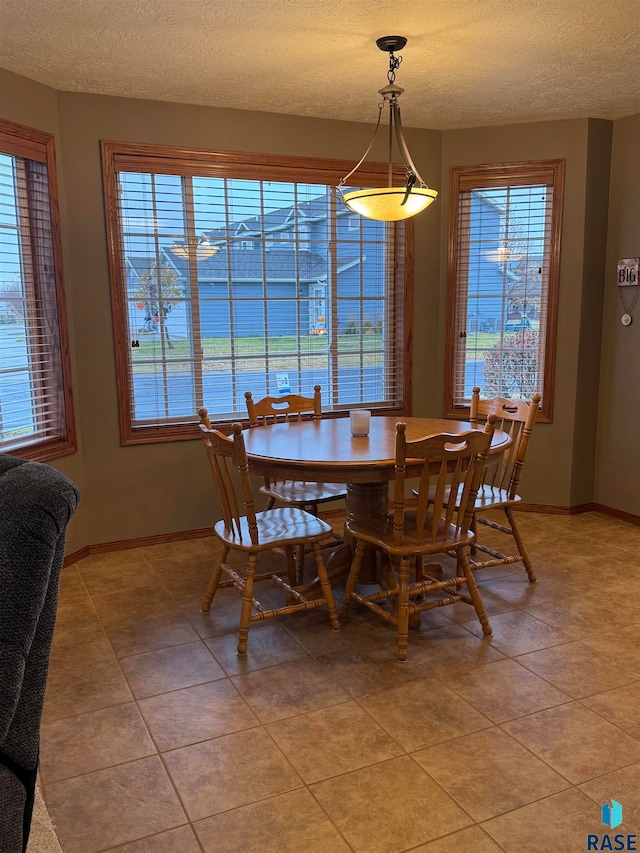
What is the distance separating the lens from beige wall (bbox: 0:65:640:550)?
3744 millimetres

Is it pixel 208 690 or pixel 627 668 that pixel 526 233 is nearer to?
pixel 627 668

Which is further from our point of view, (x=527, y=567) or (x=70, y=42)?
(x=527, y=567)

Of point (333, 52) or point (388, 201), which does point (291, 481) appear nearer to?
point (388, 201)

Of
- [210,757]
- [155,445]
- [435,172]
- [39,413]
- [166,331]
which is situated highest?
[435,172]

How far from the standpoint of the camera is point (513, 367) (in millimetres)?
4672

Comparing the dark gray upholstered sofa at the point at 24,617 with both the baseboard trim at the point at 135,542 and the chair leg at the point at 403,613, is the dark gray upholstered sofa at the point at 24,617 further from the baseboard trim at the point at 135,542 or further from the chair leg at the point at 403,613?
the baseboard trim at the point at 135,542

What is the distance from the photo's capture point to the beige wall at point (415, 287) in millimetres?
3744

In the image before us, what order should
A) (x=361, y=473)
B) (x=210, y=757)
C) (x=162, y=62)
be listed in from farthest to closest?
(x=162, y=62) < (x=361, y=473) < (x=210, y=757)

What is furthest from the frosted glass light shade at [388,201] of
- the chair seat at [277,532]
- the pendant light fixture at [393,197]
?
the chair seat at [277,532]

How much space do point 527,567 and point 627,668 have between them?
89 centimetres

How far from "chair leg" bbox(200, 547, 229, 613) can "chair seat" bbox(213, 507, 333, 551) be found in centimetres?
15

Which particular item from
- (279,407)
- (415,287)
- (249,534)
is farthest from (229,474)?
(415,287)

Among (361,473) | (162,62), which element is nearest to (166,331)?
(162,62)

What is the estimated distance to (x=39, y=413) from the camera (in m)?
3.66
